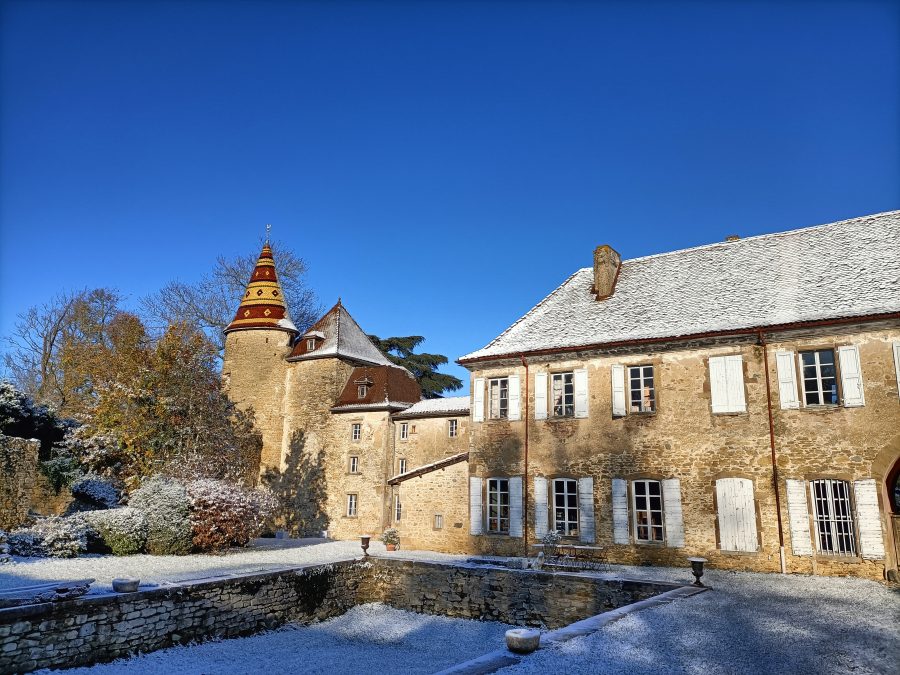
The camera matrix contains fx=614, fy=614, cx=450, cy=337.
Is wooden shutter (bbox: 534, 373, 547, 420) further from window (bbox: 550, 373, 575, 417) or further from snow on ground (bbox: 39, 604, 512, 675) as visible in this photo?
snow on ground (bbox: 39, 604, 512, 675)

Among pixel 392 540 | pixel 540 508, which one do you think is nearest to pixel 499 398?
pixel 540 508

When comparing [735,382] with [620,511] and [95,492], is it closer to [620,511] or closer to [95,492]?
[620,511]

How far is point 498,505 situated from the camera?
18.9 metres

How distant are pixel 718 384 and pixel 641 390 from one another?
2051 mm

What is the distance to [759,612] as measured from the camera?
1009 centimetres

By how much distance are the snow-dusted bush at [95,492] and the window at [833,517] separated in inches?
829

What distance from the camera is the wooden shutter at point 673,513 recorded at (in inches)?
626

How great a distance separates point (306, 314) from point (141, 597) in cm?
2888

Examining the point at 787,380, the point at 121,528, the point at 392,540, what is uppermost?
the point at 787,380

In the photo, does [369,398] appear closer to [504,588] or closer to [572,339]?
[572,339]

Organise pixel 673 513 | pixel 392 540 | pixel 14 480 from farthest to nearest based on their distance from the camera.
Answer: pixel 392 540 → pixel 14 480 → pixel 673 513

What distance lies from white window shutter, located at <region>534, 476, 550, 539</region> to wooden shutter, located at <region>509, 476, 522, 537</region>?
526 millimetres

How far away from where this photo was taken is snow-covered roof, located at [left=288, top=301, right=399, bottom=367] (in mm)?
29797

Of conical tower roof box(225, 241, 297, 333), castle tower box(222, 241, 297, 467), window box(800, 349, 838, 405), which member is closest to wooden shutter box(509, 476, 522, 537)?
window box(800, 349, 838, 405)
